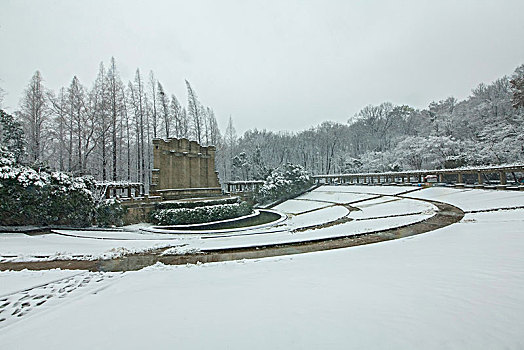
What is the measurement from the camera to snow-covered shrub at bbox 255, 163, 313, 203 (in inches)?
879

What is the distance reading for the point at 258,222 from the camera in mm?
15148

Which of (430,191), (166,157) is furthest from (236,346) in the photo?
(430,191)

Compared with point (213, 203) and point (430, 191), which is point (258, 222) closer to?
point (213, 203)

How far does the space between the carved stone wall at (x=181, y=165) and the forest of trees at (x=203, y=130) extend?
4709 mm

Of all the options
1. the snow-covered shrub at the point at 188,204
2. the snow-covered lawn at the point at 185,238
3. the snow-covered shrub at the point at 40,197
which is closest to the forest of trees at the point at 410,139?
the snow-covered lawn at the point at 185,238

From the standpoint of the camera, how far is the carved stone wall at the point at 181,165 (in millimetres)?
15107

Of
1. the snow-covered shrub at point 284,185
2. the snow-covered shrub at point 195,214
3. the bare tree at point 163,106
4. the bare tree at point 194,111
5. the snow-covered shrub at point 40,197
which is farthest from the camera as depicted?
the bare tree at point 194,111

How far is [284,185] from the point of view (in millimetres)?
23219

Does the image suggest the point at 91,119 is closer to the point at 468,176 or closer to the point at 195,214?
the point at 195,214

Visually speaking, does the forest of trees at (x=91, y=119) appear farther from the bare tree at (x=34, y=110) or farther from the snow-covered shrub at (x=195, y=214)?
the snow-covered shrub at (x=195, y=214)

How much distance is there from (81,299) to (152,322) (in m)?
1.30

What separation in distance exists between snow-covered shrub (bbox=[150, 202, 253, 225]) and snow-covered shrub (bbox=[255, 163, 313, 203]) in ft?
23.8

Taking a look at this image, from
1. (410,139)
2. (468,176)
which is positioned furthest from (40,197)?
(410,139)

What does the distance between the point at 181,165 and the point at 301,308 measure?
593 inches
